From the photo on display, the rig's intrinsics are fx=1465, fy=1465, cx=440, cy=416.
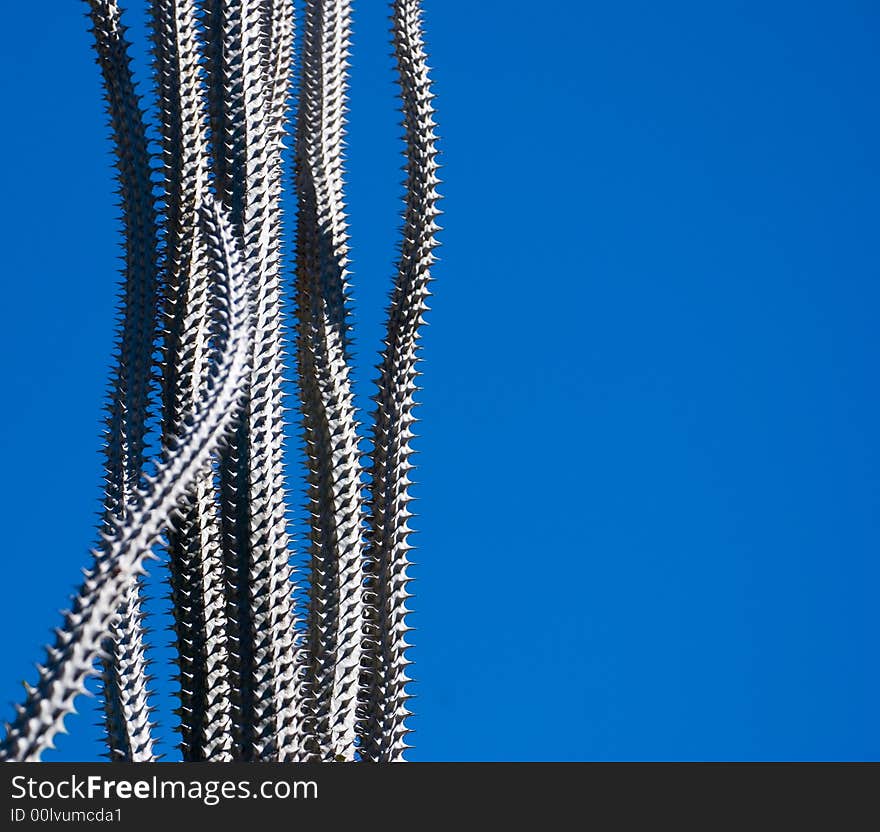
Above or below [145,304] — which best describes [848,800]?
below

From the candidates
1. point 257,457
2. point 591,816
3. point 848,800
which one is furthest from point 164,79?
point 848,800

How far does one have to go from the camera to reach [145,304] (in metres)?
3.79

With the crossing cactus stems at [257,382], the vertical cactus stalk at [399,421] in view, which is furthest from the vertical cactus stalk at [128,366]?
the vertical cactus stalk at [399,421]

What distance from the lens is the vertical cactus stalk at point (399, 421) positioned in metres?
3.72

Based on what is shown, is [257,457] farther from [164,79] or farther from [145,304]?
[164,79]

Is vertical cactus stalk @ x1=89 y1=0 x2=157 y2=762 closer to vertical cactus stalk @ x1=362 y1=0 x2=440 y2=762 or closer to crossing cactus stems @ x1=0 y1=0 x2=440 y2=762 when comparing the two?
crossing cactus stems @ x1=0 y1=0 x2=440 y2=762

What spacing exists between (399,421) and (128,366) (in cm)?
71

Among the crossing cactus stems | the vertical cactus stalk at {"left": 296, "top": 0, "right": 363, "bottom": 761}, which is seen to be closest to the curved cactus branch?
the crossing cactus stems

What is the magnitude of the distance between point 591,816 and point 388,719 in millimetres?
898

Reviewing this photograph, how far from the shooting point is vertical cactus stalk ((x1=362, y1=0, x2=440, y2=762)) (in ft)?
12.2

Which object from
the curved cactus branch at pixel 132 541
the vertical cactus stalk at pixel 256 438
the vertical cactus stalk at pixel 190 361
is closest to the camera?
the curved cactus branch at pixel 132 541

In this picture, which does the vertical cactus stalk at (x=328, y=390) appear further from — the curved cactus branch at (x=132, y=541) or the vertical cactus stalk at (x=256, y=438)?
the curved cactus branch at (x=132, y=541)

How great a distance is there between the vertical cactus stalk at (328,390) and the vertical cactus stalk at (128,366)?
1.37ft

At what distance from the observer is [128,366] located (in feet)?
12.4
